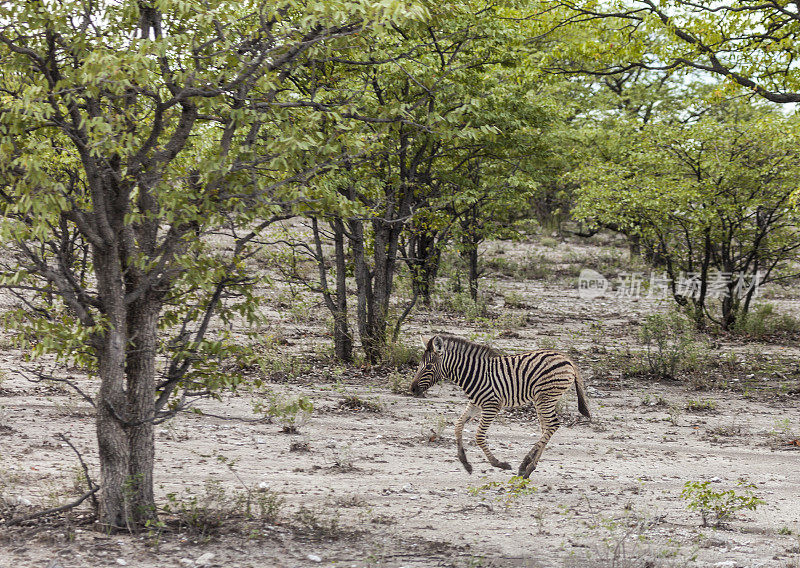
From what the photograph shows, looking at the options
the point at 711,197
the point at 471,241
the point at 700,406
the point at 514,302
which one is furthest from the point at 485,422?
the point at 514,302

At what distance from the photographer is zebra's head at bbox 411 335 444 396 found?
27.0 ft

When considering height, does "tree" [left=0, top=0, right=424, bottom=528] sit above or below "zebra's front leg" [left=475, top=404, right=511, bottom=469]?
above

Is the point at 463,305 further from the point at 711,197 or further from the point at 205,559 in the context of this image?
the point at 205,559

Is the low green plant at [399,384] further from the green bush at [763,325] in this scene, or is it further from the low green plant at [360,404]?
the green bush at [763,325]

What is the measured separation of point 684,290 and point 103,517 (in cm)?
1834

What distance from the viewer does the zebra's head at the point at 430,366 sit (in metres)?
8.22

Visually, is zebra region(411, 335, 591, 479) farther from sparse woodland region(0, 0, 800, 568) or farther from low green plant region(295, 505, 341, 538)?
low green plant region(295, 505, 341, 538)

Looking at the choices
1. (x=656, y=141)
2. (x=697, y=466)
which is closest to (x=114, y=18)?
(x=697, y=466)

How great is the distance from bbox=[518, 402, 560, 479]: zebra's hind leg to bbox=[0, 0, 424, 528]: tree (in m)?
3.65

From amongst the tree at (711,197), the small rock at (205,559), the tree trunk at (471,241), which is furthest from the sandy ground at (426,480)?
the tree trunk at (471,241)

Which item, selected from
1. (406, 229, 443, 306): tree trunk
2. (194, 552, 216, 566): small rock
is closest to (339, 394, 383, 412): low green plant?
(194, 552, 216, 566): small rock

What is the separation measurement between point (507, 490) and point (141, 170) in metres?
4.86

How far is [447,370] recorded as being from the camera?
27.1 feet

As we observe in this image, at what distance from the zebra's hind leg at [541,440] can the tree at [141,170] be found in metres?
3.65
